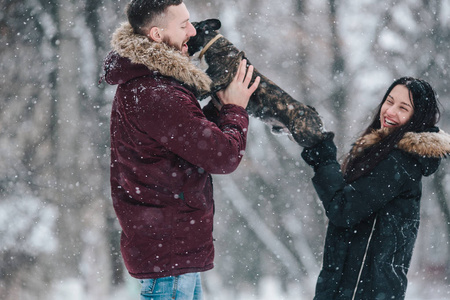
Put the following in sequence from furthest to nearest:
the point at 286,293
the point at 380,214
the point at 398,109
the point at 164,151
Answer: the point at 286,293, the point at 398,109, the point at 380,214, the point at 164,151

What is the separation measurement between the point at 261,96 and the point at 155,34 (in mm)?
602

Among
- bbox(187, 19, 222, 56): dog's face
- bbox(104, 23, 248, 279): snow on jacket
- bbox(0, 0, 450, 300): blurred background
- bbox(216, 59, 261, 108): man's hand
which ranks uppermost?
bbox(0, 0, 450, 300): blurred background

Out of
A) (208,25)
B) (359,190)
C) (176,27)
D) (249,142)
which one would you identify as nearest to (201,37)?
(208,25)

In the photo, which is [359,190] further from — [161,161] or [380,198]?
[161,161]

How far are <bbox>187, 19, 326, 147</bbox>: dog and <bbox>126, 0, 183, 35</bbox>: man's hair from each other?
0.96 ft

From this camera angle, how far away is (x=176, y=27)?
1.77m

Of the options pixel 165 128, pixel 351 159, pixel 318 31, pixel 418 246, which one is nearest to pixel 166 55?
pixel 165 128

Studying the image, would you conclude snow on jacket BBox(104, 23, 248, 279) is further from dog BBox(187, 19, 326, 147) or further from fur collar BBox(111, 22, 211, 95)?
dog BBox(187, 19, 326, 147)

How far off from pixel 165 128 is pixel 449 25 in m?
5.99

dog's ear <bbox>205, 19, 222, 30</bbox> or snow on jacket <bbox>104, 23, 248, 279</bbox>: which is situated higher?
dog's ear <bbox>205, 19, 222, 30</bbox>

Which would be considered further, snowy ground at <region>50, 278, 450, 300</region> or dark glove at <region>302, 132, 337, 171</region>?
snowy ground at <region>50, 278, 450, 300</region>

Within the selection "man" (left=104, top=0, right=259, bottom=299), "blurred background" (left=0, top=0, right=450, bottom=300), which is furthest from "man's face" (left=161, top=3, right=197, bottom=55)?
"blurred background" (left=0, top=0, right=450, bottom=300)

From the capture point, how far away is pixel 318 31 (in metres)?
5.97

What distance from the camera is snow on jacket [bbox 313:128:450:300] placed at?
199cm
